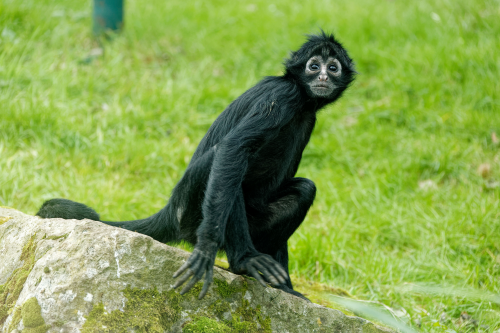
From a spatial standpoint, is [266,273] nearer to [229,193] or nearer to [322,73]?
[229,193]

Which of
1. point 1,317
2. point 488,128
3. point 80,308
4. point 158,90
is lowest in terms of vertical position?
point 1,317

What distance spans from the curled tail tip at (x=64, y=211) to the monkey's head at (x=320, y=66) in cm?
195

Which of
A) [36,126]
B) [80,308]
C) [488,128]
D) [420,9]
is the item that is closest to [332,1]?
[420,9]

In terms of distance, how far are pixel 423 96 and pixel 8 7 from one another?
6.56 metres

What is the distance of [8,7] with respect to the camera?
295 inches

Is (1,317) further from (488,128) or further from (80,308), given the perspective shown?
(488,128)

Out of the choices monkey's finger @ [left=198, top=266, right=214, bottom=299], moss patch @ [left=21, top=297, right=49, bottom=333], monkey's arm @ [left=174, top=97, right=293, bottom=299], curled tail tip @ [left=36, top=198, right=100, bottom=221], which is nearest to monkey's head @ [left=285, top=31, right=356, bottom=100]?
monkey's arm @ [left=174, top=97, right=293, bottom=299]

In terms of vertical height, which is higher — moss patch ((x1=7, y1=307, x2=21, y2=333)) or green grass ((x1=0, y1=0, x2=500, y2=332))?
green grass ((x1=0, y1=0, x2=500, y2=332))

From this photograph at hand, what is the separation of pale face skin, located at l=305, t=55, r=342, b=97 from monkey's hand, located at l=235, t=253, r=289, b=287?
1441 millimetres

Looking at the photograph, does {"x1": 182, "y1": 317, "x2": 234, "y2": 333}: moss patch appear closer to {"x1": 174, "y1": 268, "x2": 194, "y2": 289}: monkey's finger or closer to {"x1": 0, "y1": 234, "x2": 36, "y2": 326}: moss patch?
{"x1": 174, "y1": 268, "x2": 194, "y2": 289}: monkey's finger

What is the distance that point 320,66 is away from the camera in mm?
3955

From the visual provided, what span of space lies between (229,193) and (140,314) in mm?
934

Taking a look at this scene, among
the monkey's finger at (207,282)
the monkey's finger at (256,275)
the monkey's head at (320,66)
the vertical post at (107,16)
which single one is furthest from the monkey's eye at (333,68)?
the vertical post at (107,16)

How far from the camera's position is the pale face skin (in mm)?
3848
